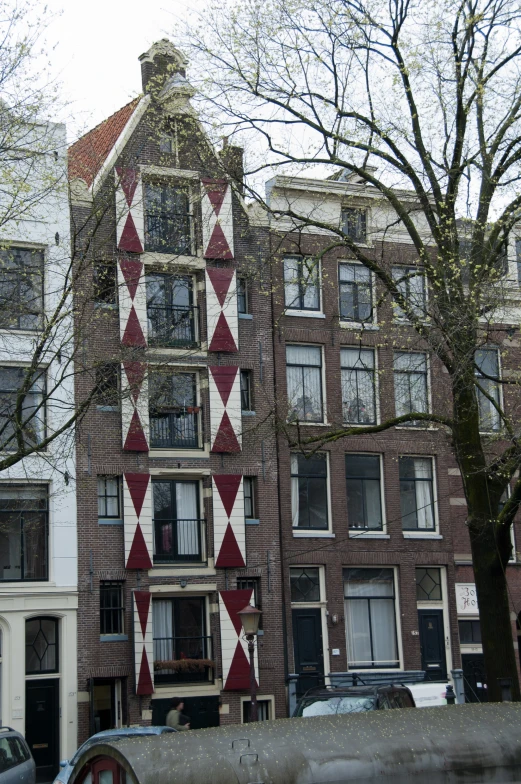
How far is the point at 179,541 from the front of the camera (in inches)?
→ 1243

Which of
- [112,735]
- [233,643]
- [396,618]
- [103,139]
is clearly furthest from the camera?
[103,139]

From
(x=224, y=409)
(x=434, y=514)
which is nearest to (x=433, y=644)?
(x=434, y=514)

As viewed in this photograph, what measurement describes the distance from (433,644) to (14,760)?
652 inches

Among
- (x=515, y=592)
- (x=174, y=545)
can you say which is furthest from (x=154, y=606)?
(x=515, y=592)

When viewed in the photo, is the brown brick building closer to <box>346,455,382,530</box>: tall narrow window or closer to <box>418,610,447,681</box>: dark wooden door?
<box>346,455,382,530</box>: tall narrow window

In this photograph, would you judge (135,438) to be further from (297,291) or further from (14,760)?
(14,760)

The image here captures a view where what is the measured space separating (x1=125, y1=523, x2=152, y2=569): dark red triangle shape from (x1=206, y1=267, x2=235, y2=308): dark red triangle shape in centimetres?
698

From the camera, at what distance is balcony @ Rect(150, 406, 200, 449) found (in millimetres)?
31703

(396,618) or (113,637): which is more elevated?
(396,618)

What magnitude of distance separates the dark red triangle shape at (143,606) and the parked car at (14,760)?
28.4 ft

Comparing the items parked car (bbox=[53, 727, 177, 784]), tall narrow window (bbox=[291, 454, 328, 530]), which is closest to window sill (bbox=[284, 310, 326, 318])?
tall narrow window (bbox=[291, 454, 328, 530])

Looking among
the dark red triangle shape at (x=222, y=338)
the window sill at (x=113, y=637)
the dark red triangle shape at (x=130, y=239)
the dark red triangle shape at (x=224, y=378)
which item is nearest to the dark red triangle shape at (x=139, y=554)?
the window sill at (x=113, y=637)

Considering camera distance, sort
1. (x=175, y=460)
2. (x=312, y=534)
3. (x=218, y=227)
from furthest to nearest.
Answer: (x=218, y=227) < (x=312, y=534) < (x=175, y=460)

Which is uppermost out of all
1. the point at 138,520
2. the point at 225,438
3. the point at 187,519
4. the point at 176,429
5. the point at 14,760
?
the point at 176,429
